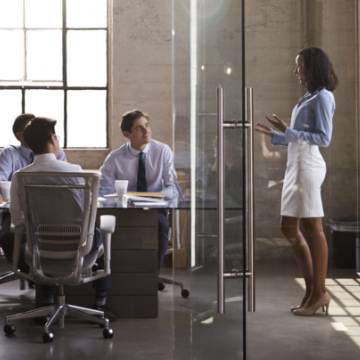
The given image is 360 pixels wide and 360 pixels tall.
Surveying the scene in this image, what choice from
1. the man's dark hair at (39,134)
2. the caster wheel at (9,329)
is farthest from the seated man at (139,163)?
the caster wheel at (9,329)

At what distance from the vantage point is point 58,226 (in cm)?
433

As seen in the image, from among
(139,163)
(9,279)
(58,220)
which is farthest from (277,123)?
(9,279)

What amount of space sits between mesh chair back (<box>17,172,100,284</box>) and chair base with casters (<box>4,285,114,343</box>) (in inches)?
9.6

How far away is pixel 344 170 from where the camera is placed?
116 inches

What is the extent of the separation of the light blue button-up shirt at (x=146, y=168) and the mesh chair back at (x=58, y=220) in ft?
4.56

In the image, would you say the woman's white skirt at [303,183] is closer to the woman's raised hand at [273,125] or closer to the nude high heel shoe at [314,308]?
the woman's raised hand at [273,125]

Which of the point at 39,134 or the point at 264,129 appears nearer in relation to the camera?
the point at 264,129

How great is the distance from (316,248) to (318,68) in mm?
615

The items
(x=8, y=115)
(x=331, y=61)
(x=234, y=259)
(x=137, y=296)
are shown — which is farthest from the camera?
Answer: (x=8, y=115)

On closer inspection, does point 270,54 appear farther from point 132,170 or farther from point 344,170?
point 132,170

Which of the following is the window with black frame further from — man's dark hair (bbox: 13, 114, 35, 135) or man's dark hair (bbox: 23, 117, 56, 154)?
man's dark hair (bbox: 23, 117, 56, 154)

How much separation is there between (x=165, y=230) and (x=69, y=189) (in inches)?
43.4

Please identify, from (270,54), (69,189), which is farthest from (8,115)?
(270,54)

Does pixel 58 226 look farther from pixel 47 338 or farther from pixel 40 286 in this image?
pixel 40 286
